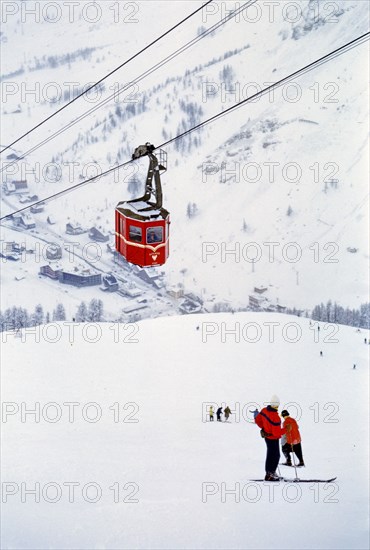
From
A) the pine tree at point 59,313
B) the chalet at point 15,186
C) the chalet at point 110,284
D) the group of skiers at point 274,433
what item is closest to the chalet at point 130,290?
the chalet at point 110,284

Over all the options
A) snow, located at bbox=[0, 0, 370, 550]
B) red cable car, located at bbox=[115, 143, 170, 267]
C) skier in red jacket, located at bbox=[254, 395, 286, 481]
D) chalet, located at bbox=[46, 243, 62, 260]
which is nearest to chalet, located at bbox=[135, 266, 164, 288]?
snow, located at bbox=[0, 0, 370, 550]

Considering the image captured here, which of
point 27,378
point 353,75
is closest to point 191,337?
point 27,378

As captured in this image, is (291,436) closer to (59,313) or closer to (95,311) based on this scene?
(59,313)

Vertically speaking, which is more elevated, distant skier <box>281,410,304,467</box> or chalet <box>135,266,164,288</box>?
chalet <box>135,266,164,288</box>

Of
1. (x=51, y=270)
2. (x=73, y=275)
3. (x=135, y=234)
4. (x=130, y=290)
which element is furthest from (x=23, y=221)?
(x=135, y=234)

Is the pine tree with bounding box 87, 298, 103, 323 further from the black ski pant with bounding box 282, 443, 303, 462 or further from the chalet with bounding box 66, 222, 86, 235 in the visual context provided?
the black ski pant with bounding box 282, 443, 303, 462

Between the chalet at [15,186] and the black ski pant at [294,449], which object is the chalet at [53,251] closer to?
the chalet at [15,186]
